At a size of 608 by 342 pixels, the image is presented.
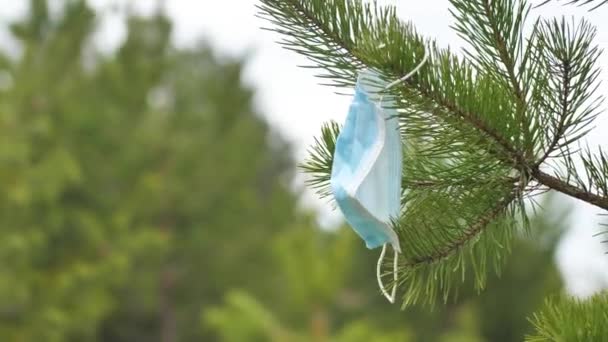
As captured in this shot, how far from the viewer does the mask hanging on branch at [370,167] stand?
5.21 ft

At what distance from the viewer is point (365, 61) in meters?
1.53

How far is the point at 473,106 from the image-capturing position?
152 cm

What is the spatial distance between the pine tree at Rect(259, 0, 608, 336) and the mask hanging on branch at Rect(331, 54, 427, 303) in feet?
0.09

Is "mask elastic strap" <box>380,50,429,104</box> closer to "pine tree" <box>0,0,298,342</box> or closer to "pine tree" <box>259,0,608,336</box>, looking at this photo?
"pine tree" <box>259,0,608,336</box>

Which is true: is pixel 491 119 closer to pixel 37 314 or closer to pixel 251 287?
pixel 37 314

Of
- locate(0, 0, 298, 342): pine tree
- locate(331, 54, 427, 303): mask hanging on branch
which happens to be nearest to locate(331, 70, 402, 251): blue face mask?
locate(331, 54, 427, 303): mask hanging on branch

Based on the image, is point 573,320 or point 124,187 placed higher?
point 124,187

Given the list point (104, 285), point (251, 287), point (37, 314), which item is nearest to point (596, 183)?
point (37, 314)

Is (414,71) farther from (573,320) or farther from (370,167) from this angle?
(573,320)

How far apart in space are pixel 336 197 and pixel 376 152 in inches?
3.9

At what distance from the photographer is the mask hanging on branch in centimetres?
159

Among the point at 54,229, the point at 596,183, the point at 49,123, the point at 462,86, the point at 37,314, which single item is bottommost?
the point at 596,183

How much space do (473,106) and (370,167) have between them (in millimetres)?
182

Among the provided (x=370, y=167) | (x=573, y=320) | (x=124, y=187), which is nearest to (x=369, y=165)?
(x=370, y=167)
